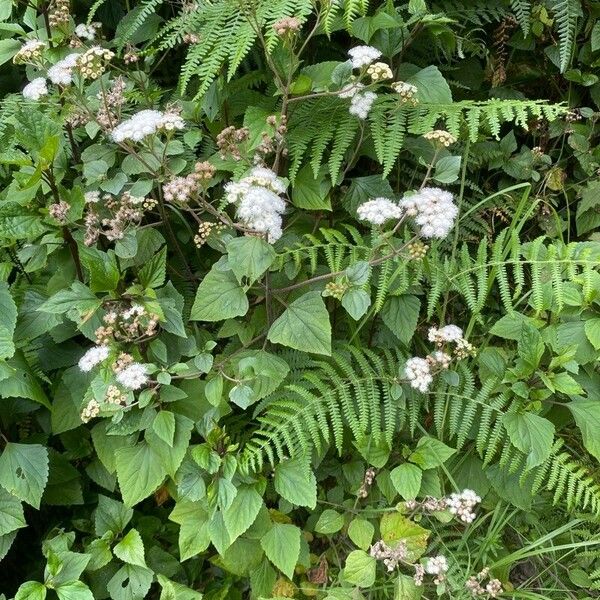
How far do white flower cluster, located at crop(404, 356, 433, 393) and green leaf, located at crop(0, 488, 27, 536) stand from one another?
50.1 inches

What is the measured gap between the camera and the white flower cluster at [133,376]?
5.39 ft

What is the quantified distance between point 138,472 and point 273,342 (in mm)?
586

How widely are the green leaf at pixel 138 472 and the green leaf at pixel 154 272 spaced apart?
20.8 inches

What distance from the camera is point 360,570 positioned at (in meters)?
1.86

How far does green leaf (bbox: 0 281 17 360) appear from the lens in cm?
170

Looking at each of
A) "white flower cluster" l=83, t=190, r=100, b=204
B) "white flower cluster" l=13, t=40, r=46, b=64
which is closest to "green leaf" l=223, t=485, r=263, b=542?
"white flower cluster" l=83, t=190, r=100, b=204

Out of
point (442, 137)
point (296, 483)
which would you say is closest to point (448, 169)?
point (442, 137)

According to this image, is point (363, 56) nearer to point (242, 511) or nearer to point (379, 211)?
point (379, 211)

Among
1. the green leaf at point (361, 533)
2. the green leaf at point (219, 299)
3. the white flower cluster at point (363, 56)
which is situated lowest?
the green leaf at point (361, 533)

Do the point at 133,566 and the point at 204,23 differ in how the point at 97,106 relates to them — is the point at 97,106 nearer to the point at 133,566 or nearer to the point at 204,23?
the point at 204,23

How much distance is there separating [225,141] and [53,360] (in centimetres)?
95

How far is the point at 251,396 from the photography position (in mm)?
1800

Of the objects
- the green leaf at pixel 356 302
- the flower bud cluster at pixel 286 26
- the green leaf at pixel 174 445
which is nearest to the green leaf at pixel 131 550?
the green leaf at pixel 174 445

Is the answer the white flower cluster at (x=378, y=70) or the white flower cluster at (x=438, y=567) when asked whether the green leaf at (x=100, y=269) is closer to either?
the white flower cluster at (x=378, y=70)
